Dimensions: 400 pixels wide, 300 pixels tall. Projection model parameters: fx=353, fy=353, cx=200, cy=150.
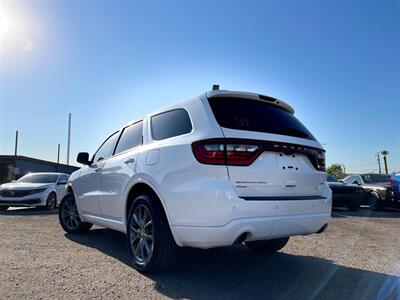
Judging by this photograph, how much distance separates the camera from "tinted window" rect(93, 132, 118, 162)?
549 centimetres

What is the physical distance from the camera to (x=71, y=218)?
6.45 meters

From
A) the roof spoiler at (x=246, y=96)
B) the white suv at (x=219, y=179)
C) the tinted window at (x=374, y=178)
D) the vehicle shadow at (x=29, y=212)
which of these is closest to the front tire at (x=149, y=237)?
the white suv at (x=219, y=179)

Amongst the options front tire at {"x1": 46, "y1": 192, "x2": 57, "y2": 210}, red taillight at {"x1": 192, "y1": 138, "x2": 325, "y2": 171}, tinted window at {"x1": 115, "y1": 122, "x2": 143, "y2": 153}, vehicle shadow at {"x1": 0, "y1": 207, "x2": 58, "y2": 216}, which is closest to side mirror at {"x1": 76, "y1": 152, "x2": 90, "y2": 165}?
tinted window at {"x1": 115, "y1": 122, "x2": 143, "y2": 153}

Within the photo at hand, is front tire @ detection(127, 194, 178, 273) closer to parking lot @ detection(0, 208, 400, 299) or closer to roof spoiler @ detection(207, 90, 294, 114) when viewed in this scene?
parking lot @ detection(0, 208, 400, 299)

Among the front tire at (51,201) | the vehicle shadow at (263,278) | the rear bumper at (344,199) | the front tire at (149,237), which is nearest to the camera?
the vehicle shadow at (263,278)

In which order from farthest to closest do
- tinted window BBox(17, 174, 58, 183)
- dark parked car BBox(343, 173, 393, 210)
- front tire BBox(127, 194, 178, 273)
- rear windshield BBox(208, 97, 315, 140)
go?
tinted window BBox(17, 174, 58, 183), dark parked car BBox(343, 173, 393, 210), front tire BBox(127, 194, 178, 273), rear windshield BBox(208, 97, 315, 140)

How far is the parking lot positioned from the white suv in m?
0.40

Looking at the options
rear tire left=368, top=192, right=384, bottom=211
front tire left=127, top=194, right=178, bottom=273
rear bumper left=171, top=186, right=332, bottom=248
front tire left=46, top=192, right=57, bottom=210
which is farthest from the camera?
rear tire left=368, top=192, right=384, bottom=211

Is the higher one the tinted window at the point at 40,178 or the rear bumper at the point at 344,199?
the tinted window at the point at 40,178

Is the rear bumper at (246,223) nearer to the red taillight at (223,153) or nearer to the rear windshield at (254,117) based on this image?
the red taillight at (223,153)

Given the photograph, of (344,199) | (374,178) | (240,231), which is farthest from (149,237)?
(374,178)

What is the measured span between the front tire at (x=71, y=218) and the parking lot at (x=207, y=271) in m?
0.38

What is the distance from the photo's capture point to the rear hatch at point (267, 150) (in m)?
3.25

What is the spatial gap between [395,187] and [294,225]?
10090 mm
